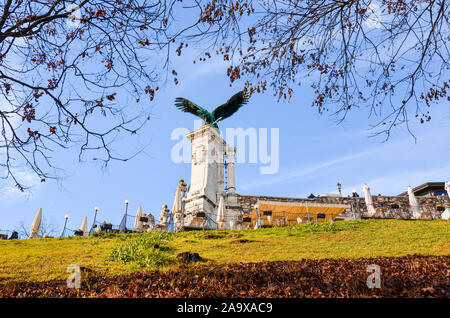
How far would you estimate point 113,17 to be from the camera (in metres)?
5.64

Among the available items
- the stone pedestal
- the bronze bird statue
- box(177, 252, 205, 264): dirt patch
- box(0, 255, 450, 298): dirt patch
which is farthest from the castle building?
box(0, 255, 450, 298): dirt patch

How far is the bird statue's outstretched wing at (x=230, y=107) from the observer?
2728 centimetres

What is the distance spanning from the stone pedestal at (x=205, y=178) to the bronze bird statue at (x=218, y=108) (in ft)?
7.54

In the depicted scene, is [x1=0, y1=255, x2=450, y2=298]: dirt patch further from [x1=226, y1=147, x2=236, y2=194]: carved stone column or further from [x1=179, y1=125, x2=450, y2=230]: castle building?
[x1=226, y1=147, x2=236, y2=194]: carved stone column

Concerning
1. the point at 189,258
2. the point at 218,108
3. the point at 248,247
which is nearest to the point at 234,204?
the point at 218,108

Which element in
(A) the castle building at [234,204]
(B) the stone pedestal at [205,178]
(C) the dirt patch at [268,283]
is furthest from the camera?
(A) the castle building at [234,204]

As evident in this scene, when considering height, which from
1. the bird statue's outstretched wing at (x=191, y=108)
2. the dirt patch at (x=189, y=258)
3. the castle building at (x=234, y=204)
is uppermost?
the bird statue's outstretched wing at (x=191, y=108)

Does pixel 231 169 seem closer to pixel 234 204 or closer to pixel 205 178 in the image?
pixel 234 204

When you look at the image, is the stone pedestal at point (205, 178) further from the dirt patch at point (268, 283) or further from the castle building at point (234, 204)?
the dirt patch at point (268, 283)

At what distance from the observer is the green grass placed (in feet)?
30.3

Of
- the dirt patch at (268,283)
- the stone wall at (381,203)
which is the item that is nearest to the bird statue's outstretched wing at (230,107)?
the stone wall at (381,203)
